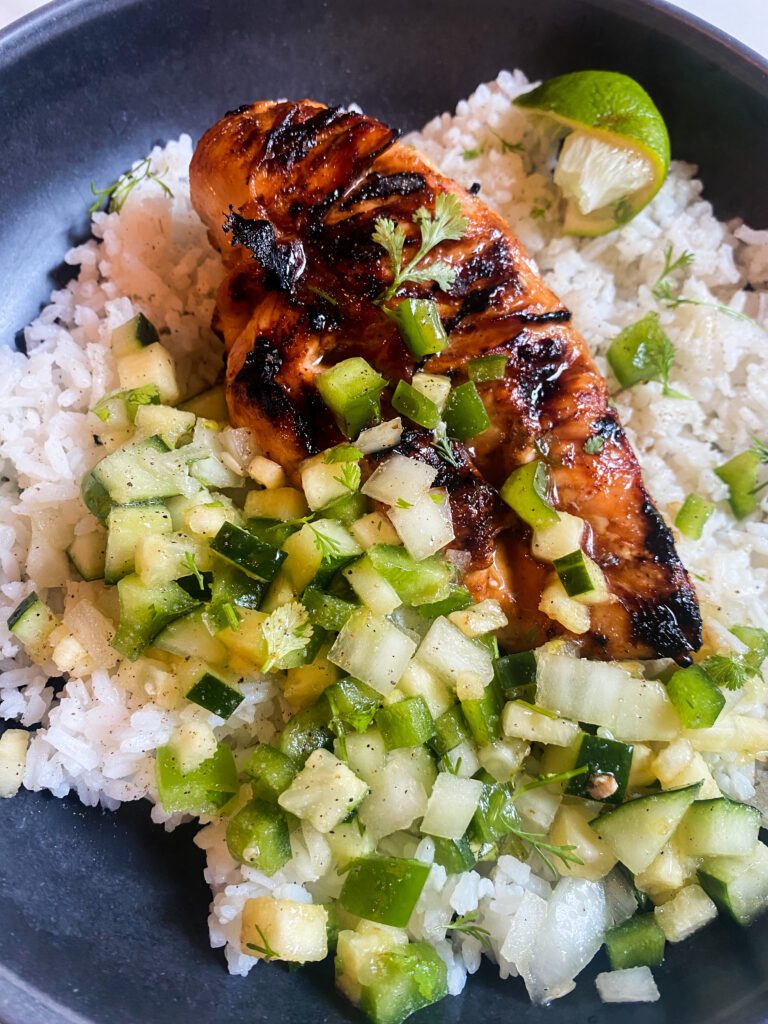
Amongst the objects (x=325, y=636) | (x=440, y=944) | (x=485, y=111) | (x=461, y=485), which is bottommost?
(x=440, y=944)

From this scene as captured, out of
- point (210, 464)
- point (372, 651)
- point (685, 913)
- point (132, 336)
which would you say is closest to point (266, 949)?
point (372, 651)

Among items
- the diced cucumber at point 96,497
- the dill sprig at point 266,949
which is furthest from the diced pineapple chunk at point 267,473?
the dill sprig at point 266,949

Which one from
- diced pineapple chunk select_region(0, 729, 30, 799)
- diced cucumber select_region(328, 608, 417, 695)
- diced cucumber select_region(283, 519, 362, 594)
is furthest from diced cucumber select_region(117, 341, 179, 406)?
diced pineapple chunk select_region(0, 729, 30, 799)

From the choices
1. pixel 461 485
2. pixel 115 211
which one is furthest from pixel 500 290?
pixel 115 211

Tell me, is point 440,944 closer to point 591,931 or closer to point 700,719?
point 591,931

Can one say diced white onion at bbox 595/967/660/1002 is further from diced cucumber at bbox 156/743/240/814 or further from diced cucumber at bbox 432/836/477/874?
diced cucumber at bbox 156/743/240/814

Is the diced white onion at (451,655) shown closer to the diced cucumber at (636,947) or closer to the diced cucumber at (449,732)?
the diced cucumber at (449,732)
